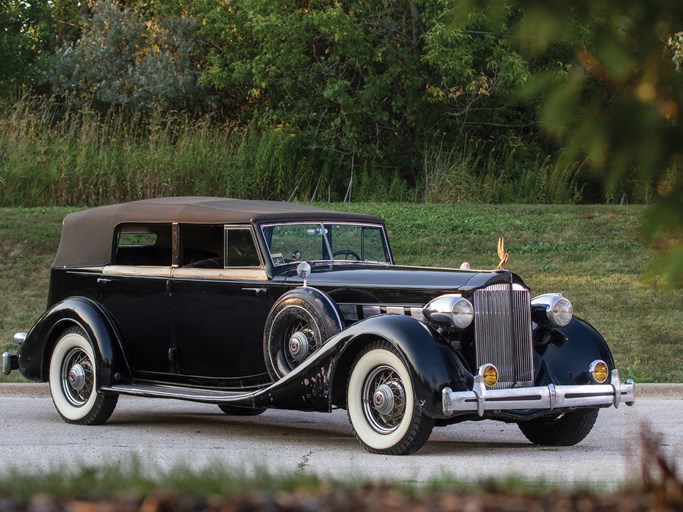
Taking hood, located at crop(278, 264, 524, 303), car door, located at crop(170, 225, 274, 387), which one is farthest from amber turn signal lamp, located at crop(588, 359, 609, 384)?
car door, located at crop(170, 225, 274, 387)

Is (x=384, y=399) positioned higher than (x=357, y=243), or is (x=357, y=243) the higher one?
(x=357, y=243)

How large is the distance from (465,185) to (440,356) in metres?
14.8

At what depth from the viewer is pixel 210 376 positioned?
9.96 metres

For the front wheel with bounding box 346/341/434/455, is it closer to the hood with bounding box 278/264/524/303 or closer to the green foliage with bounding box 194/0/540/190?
the hood with bounding box 278/264/524/303

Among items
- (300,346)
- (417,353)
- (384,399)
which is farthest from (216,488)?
Result: (300,346)

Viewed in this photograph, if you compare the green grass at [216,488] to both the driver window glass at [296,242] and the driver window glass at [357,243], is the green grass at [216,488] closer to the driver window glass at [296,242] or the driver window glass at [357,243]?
the driver window glass at [296,242]

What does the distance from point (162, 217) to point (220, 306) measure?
3.77 ft

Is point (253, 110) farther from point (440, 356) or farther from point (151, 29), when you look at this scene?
point (440, 356)

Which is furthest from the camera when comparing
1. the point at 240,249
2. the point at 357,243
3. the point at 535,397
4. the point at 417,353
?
the point at 357,243

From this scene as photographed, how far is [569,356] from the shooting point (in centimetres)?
909

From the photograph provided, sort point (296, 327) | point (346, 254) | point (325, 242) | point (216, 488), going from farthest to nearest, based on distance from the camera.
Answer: point (346, 254)
point (325, 242)
point (296, 327)
point (216, 488)

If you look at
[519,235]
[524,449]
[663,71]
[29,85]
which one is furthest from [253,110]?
[663,71]

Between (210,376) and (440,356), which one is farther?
(210,376)

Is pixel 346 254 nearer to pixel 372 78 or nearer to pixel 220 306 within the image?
pixel 220 306
